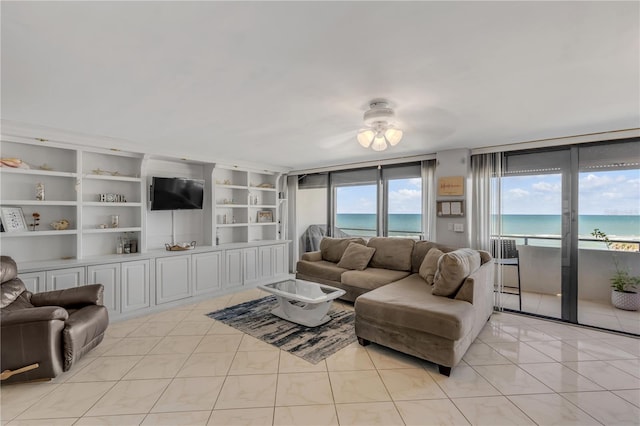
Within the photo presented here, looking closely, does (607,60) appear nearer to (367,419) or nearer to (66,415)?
(367,419)

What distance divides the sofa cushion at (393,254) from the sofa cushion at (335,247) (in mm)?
439

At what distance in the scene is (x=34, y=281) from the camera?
10.6 ft

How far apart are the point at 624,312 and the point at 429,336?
2.90 m

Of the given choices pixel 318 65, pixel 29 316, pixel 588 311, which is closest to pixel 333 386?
pixel 318 65

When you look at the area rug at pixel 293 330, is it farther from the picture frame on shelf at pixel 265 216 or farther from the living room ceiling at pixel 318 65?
the living room ceiling at pixel 318 65

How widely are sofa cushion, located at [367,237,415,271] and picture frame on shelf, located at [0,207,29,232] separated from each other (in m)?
4.64

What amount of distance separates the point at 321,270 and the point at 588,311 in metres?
3.60

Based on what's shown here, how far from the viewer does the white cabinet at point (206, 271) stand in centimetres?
466

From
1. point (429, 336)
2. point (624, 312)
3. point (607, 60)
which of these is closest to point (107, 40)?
point (607, 60)

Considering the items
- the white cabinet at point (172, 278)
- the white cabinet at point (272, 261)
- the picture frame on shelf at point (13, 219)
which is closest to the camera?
the picture frame on shelf at point (13, 219)

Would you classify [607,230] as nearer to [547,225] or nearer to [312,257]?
[547,225]

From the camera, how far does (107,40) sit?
1.64 m

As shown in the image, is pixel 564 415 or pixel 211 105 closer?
pixel 564 415

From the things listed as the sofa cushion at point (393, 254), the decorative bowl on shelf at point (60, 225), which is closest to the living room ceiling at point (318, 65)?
the decorative bowl on shelf at point (60, 225)
